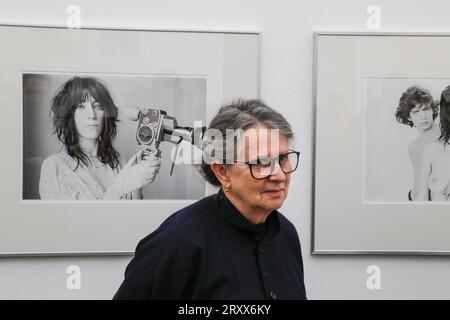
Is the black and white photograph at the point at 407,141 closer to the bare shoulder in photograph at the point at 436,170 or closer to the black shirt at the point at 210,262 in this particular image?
the bare shoulder in photograph at the point at 436,170

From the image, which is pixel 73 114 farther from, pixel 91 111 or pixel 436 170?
pixel 436 170

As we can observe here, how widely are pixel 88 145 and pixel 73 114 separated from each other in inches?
3.9

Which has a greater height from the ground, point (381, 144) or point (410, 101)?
point (410, 101)

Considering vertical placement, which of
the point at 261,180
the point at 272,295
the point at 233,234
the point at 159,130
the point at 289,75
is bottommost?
the point at 272,295

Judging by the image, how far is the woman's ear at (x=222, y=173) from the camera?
36.6 inches

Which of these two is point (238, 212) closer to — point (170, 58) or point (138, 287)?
point (138, 287)

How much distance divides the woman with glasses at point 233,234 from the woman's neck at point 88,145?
1.76 ft

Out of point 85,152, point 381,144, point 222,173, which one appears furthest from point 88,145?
point 381,144

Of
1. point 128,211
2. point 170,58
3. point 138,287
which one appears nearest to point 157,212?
point 128,211

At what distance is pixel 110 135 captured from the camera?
1.39m

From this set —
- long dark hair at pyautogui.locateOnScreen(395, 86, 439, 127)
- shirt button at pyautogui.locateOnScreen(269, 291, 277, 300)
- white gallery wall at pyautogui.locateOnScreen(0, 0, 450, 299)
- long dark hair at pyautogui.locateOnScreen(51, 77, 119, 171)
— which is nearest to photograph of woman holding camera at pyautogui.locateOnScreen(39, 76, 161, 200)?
long dark hair at pyautogui.locateOnScreen(51, 77, 119, 171)

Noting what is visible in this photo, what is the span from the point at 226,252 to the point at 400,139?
2.67ft

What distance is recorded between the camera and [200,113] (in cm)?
140

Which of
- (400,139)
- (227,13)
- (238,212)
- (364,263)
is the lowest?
(364,263)
